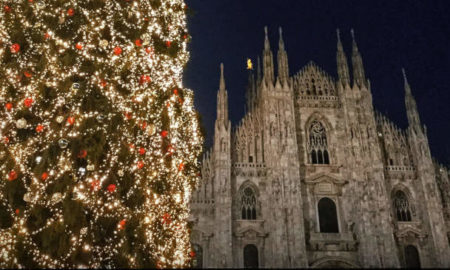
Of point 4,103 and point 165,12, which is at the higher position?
point 165,12

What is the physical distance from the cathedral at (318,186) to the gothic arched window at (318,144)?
0.21ft

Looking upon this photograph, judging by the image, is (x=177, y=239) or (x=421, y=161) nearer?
(x=177, y=239)

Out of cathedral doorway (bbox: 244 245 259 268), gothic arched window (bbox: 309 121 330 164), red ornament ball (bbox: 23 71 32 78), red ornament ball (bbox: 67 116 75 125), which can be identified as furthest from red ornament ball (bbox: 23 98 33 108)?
gothic arched window (bbox: 309 121 330 164)

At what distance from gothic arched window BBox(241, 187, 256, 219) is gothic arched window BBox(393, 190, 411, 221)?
868cm

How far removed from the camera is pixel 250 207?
21938mm

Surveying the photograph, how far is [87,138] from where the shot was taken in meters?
6.13

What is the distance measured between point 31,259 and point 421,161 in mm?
22780

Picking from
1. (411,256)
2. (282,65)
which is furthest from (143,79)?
(411,256)

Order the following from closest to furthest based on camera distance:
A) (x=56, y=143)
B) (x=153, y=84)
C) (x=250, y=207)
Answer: (x=56, y=143) → (x=153, y=84) → (x=250, y=207)

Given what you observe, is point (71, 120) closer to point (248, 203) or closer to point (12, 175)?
point (12, 175)

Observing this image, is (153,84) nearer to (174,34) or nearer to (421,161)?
(174,34)

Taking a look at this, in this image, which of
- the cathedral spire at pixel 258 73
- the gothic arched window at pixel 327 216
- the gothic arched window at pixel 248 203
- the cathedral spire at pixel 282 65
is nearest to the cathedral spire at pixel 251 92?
the cathedral spire at pixel 258 73

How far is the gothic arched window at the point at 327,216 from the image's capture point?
22.0m

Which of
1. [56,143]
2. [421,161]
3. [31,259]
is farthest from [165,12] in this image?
[421,161]
